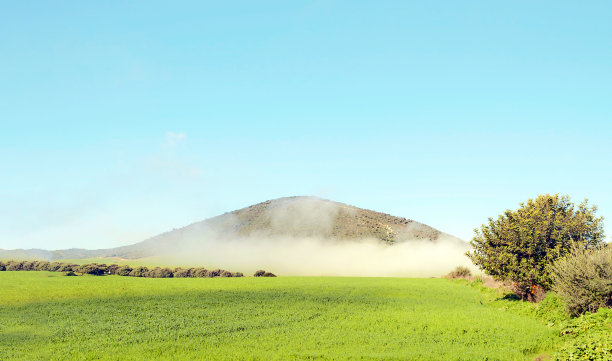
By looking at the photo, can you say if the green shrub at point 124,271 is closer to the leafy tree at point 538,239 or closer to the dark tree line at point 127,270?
the dark tree line at point 127,270

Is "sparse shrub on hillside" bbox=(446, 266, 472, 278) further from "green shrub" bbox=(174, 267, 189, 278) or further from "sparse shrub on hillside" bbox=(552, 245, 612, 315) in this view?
"green shrub" bbox=(174, 267, 189, 278)

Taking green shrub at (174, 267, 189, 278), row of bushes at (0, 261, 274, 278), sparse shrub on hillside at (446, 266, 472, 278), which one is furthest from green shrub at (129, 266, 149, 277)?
sparse shrub on hillside at (446, 266, 472, 278)

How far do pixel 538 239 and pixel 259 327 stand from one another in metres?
34.0

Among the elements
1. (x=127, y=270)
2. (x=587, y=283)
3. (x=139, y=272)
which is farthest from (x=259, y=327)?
(x=127, y=270)

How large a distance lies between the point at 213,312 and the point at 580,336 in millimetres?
33689

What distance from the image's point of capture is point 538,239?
5272cm

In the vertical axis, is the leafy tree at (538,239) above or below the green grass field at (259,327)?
above

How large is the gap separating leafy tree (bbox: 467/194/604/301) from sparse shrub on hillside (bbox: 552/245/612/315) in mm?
7956

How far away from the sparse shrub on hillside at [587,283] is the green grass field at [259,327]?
3744 millimetres

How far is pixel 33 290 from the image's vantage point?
220 ft

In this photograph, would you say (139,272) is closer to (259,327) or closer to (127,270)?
(127,270)

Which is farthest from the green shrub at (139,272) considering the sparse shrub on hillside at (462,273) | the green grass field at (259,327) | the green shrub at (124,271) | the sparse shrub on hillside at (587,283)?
the sparse shrub on hillside at (587,283)

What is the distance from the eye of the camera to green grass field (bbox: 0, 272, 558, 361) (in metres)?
32.3

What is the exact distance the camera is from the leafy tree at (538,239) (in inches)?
2051
